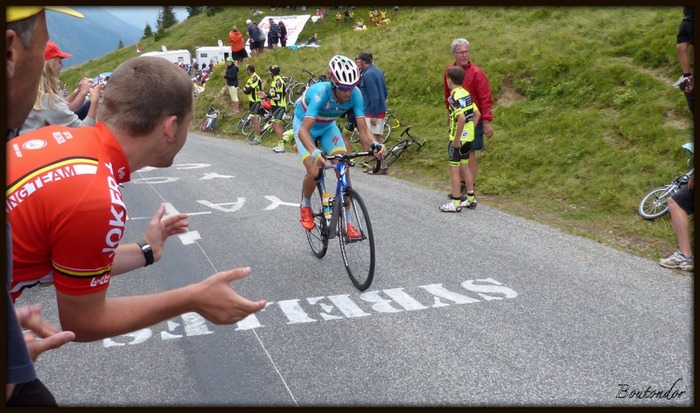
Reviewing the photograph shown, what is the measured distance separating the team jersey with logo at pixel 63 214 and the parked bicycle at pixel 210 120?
24.2 m

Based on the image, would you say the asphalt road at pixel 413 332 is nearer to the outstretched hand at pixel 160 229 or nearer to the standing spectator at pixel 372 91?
the outstretched hand at pixel 160 229

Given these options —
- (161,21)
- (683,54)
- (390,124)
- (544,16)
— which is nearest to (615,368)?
(683,54)

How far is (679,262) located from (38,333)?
638cm

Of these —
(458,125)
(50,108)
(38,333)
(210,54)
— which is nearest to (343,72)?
(50,108)

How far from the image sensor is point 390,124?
15977 mm

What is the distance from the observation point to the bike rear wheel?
6.61 meters

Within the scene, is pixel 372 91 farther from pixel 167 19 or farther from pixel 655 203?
pixel 167 19

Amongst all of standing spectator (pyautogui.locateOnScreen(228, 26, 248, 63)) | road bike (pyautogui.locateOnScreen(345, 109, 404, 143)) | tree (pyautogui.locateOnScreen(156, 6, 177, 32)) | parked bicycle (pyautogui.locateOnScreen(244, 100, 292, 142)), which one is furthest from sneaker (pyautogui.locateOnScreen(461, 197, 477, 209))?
tree (pyautogui.locateOnScreen(156, 6, 177, 32))

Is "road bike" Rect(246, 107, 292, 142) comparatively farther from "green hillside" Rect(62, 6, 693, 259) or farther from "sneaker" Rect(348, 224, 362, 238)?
"sneaker" Rect(348, 224, 362, 238)

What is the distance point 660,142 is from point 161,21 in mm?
93154

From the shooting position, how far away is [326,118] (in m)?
6.71

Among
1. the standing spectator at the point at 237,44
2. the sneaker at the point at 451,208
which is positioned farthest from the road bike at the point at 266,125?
the sneaker at the point at 451,208
